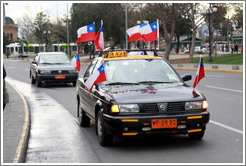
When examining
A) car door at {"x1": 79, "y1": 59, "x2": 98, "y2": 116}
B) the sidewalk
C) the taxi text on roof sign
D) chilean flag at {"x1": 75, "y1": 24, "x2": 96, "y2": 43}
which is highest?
chilean flag at {"x1": 75, "y1": 24, "x2": 96, "y2": 43}

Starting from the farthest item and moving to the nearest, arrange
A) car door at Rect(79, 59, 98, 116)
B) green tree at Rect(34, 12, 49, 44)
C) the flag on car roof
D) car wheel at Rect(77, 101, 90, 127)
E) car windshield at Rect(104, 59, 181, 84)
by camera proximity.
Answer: green tree at Rect(34, 12, 49, 44)
the flag on car roof
car wheel at Rect(77, 101, 90, 127)
car door at Rect(79, 59, 98, 116)
car windshield at Rect(104, 59, 181, 84)

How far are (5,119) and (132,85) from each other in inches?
133

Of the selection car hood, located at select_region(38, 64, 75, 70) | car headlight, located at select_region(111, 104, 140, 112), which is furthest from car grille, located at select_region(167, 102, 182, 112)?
car hood, located at select_region(38, 64, 75, 70)

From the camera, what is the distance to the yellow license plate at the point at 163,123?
686cm

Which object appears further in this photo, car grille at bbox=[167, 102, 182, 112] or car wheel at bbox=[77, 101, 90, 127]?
car wheel at bbox=[77, 101, 90, 127]

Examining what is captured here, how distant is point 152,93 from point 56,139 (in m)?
2.09

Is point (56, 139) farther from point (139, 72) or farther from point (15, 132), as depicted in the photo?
point (139, 72)

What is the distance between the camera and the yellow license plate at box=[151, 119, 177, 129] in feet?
22.5

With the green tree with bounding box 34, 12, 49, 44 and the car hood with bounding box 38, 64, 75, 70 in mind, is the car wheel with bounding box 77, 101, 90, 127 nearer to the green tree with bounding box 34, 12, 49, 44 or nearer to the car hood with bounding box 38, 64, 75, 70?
the car hood with bounding box 38, 64, 75, 70

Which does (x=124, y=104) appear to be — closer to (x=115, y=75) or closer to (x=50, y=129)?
(x=115, y=75)

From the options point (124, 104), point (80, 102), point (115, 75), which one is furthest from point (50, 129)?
point (124, 104)

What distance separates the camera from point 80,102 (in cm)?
978

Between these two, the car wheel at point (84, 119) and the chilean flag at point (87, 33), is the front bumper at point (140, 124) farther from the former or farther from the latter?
the chilean flag at point (87, 33)

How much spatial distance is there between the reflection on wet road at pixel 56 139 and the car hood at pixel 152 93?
0.98 meters
